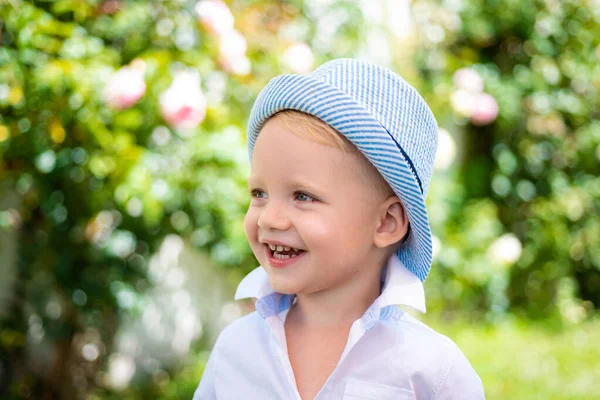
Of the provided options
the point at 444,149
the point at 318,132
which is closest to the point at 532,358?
the point at 444,149

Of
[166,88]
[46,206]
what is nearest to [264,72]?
[166,88]

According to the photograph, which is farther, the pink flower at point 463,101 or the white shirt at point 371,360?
the pink flower at point 463,101

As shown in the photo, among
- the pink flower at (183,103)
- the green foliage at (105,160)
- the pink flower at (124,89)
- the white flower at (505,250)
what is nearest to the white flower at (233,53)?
the green foliage at (105,160)

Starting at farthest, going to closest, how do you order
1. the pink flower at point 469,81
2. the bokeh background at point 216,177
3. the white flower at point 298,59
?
the pink flower at point 469,81 → the white flower at point 298,59 → the bokeh background at point 216,177

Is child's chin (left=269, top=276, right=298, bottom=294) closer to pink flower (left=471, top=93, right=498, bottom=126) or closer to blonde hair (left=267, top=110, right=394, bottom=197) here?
blonde hair (left=267, top=110, right=394, bottom=197)

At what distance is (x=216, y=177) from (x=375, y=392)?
1.85m

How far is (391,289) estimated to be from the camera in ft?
4.95

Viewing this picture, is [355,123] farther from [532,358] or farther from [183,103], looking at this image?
[532,358]

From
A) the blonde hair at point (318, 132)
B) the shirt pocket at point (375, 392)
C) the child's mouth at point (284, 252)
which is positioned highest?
the blonde hair at point (318, 132)

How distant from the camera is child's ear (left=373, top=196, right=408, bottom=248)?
4.97 feet

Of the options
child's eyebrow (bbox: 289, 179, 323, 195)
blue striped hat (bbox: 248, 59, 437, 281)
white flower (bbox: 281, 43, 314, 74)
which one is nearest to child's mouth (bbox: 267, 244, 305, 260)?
child's eyebrow (bbox: 289, 179, 323, 195)

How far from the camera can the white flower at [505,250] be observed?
4.86 metres

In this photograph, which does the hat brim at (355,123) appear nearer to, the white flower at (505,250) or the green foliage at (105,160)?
the green foliage at (105,160)

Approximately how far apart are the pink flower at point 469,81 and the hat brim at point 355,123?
3.33m
